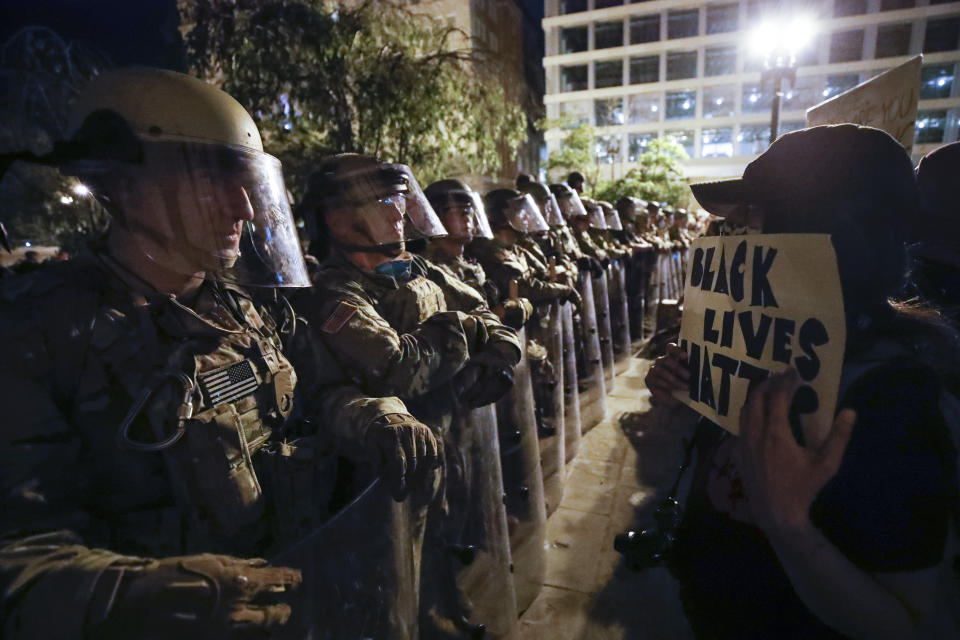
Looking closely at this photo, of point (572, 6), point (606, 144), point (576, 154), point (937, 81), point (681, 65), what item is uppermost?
point (572, 6)

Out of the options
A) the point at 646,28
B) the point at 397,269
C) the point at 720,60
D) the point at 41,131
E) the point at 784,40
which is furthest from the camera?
the point at 646,28

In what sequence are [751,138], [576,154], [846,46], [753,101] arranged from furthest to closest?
[751,138], [753,101], [846,46], [576,154]

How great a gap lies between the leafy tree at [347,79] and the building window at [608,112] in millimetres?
38850

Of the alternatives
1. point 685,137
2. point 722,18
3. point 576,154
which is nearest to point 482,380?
point 576,154

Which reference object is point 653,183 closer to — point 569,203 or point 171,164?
point 569,203

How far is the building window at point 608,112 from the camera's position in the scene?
1724 inches

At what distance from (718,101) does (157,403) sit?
2017 inches

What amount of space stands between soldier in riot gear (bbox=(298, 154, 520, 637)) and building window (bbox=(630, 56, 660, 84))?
166ft

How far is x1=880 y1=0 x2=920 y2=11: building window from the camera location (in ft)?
119

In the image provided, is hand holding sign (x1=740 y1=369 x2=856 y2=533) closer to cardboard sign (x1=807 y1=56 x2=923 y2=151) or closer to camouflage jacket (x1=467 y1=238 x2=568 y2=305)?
cardboard sign (x1=807 y1=56 x2=923 y2=151)

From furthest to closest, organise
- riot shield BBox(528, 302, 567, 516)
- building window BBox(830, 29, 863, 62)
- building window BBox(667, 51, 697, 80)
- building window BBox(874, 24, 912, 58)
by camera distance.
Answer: building window BBox(667, 51, 697, 80), building window BBox(830, 29, 863, 62), building window BBox(874, 24, 912, 58), riot shield BBox(528, 302, 567, 516)

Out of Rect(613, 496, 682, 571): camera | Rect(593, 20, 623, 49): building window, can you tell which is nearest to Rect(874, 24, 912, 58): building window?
Rect(593, 20, 623, 49): building window

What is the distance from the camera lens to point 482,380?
213 cm

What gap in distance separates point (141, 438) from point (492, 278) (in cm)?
360
